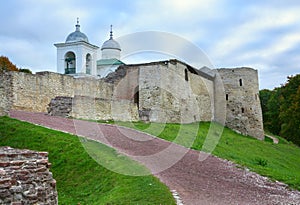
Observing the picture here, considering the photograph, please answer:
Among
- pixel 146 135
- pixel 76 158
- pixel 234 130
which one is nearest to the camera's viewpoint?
pixel 76 158

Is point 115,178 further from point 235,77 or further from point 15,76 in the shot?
point 235,77

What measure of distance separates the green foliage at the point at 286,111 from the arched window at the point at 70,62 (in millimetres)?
22673

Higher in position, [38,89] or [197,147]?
[38,89]

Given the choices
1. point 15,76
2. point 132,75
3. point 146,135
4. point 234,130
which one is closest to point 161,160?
point 146,135

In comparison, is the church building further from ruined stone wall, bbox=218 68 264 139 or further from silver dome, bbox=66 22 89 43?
ruined stone wall, bbox=218 68 264 139

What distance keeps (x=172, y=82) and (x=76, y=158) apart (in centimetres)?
1807

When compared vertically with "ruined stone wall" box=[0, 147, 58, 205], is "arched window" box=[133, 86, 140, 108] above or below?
above

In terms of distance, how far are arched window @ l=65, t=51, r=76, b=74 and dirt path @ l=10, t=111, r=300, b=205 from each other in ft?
76.3

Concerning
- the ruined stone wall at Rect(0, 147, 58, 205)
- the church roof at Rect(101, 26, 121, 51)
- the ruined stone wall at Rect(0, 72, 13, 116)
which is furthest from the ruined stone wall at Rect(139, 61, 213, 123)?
the church roof at Rect(101, 26, 121, 51)

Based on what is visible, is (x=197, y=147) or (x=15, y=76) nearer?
(x=197, y=147)

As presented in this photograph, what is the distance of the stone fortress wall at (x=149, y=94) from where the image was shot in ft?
78.2

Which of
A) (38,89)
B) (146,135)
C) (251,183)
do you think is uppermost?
(38,89)

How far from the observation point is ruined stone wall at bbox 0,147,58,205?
7039 mm

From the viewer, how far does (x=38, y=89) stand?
2548cm
